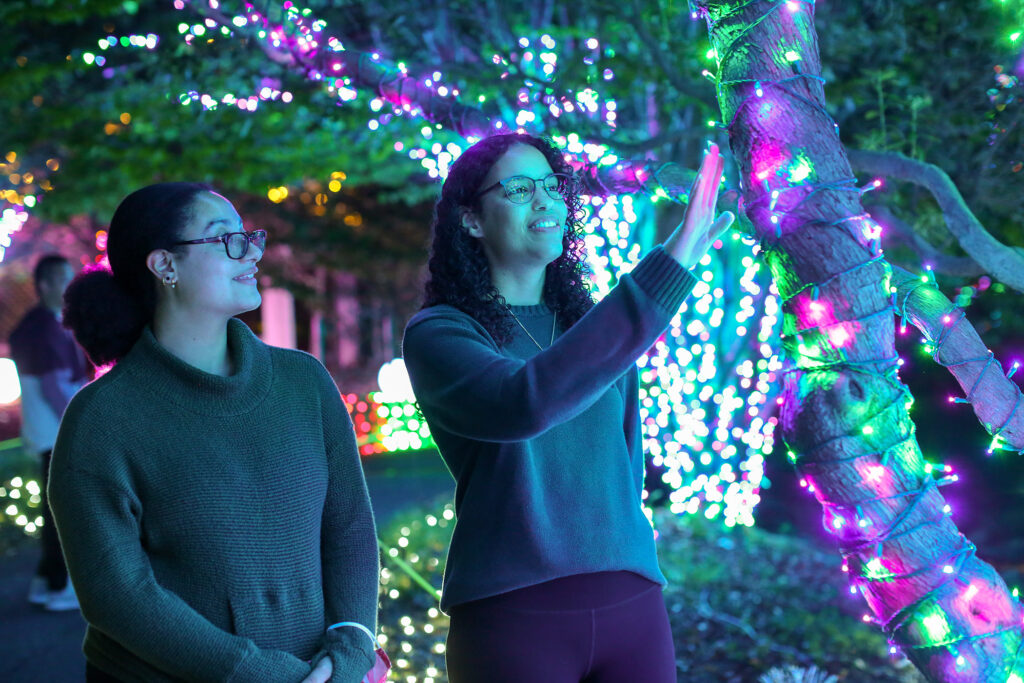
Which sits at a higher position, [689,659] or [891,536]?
[891,536]

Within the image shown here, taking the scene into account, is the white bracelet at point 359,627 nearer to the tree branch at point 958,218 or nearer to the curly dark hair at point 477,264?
the curly dark hair at point 477,264

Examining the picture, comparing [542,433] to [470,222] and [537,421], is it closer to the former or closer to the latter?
[537,421]

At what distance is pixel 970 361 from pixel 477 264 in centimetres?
119

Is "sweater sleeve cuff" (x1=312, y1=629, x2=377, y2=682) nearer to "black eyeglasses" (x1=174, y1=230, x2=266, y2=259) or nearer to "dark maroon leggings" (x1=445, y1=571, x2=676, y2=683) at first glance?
"dark maroon leggings" (x1=445, y1=571, x2=676, y2=683)

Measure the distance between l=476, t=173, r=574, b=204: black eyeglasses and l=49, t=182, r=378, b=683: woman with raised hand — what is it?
54 cm

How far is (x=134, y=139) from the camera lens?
8.25 metres

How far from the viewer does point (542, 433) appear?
158cm

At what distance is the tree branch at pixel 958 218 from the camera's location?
2559 millimetres

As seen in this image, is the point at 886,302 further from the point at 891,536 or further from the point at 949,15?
the point at 949,15

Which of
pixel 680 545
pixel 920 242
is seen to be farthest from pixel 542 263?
pixel 680 545

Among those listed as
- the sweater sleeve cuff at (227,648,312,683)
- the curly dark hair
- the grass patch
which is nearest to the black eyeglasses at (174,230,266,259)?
the curly dark hair

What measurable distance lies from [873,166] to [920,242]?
0.45m

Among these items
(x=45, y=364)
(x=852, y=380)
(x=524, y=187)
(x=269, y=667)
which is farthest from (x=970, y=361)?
(x=45, y=364)

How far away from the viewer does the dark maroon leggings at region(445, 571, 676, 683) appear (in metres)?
1.66
